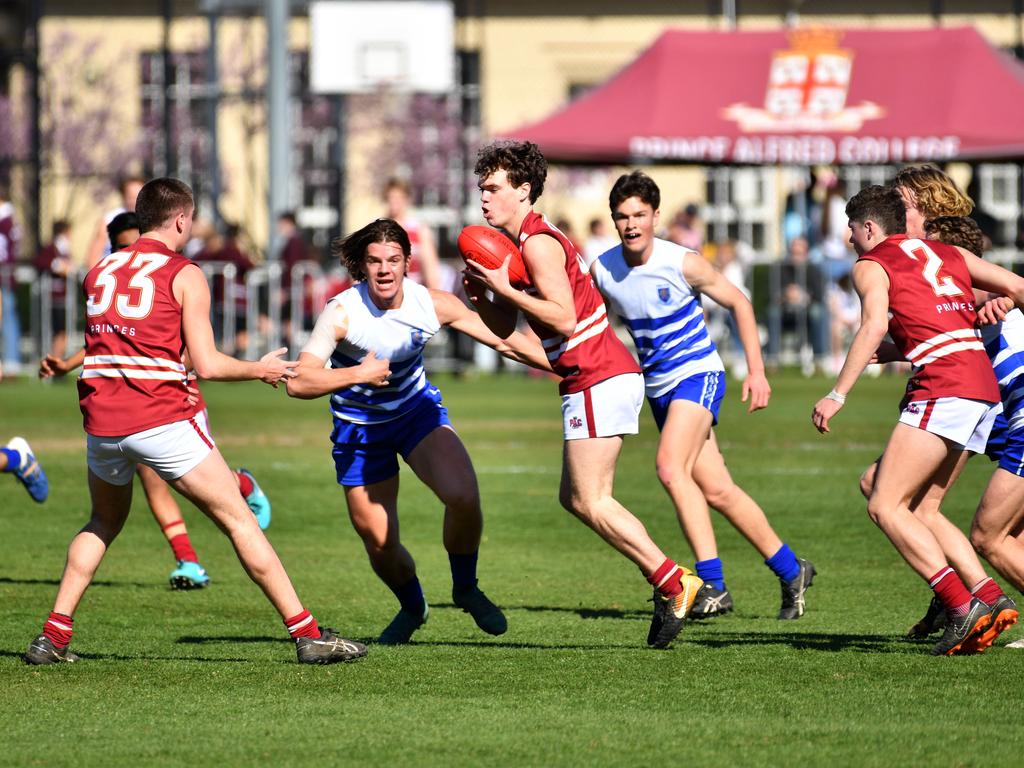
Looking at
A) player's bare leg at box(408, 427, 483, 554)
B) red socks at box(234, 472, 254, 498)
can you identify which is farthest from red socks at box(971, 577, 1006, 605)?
red socks at box(234, 472, 254, 498)

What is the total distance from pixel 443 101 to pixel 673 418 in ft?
112

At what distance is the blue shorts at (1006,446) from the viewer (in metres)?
7.20

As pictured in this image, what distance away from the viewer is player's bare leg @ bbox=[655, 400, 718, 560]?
8453 mm

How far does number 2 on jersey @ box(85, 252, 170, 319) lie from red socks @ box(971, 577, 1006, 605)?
10.9 ft

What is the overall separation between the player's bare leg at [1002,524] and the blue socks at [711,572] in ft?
4.83

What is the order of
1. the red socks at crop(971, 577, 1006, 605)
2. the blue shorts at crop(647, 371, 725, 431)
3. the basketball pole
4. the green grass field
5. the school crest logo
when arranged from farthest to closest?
A: the basketball pole → the school crest logo → the blue shorts at crop(647, 371, 725, 431) → the red socks at crop(971, 577, 1006, 605) → the green grass field

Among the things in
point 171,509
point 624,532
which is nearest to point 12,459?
point 171,509

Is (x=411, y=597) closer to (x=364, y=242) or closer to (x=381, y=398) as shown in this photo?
(x=381, y=398)

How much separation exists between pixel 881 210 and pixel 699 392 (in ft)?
5.17

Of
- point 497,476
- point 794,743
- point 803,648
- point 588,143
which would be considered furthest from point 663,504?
point 588,143

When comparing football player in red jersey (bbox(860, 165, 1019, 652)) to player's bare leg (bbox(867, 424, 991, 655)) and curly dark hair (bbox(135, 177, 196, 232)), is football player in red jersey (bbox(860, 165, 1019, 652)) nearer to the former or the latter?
player's bare leg (bbox(867, 424, 991, 655))

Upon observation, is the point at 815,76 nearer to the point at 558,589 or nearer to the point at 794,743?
the point at 558,589

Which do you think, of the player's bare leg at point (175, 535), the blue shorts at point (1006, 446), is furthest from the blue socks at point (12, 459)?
the blue shorts at point (1006, 446)

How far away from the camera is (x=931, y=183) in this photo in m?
7.37
